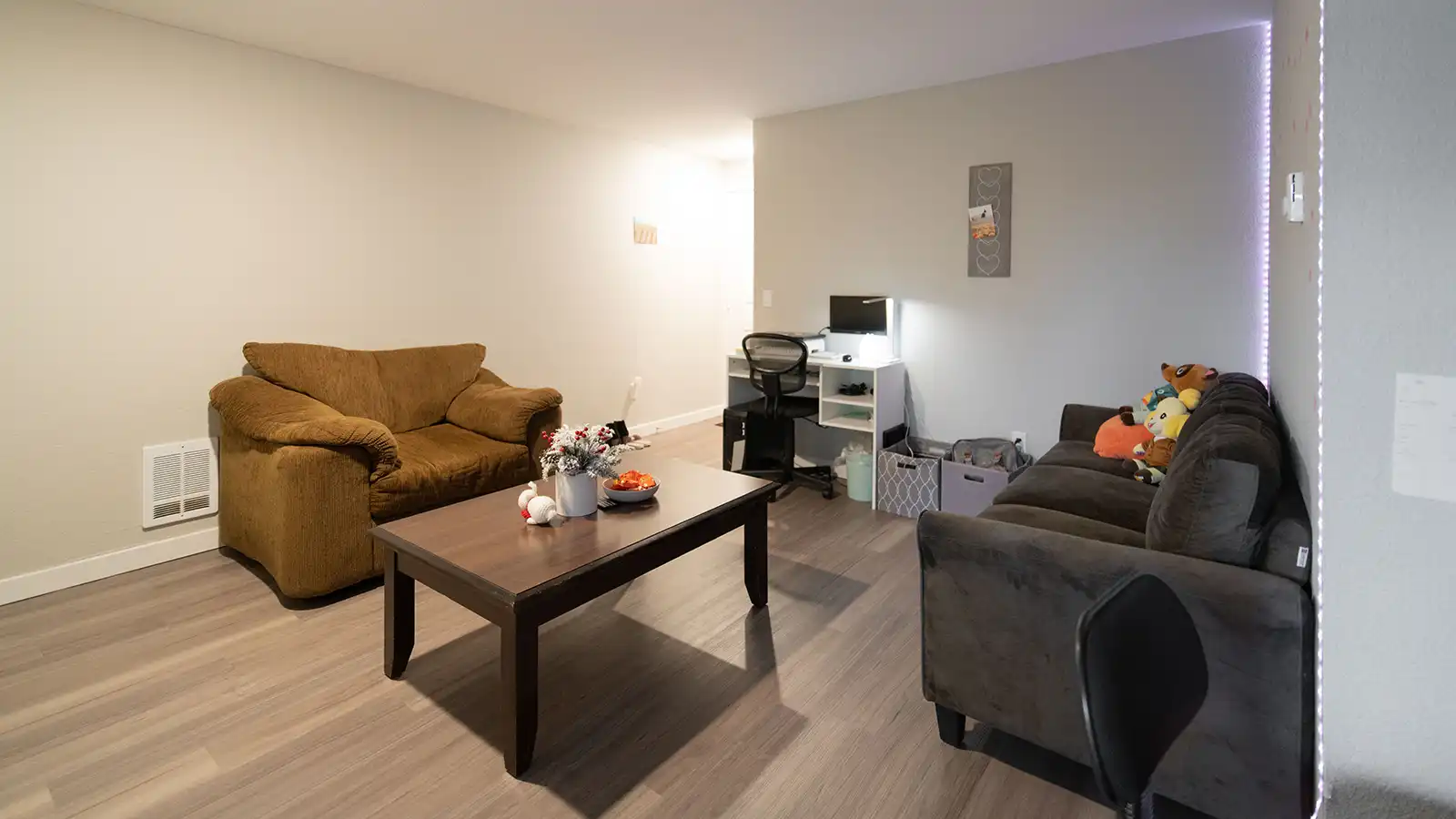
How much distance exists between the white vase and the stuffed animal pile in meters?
2.12

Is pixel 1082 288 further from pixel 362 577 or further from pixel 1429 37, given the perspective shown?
pixel 362 577

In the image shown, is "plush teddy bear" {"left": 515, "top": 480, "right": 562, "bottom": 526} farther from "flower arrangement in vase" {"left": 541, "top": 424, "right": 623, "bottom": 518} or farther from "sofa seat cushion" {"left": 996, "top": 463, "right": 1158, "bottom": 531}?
"sofa seat cushion" {"left": 996, "top": 463, "right": 1158, "bottom": 531}

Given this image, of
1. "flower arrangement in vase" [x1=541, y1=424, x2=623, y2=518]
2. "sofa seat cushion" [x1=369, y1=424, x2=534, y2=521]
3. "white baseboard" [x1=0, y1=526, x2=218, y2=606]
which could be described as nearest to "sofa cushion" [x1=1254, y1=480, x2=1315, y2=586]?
"flower arrangement in vase" [x1=541, y1=424, x2=623, y2=518]

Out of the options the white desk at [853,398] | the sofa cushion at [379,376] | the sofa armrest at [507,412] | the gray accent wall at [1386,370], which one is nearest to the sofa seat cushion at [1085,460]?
the white desk at [853,398]

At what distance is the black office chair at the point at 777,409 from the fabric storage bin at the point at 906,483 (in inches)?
14.4

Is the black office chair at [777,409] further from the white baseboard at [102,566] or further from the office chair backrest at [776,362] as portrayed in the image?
the white baseboard at [102,566]

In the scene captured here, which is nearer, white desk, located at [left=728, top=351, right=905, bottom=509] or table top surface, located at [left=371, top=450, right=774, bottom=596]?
table top surface, located at [left=371, top=450, right=774, bottom=596]

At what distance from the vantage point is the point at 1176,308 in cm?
350

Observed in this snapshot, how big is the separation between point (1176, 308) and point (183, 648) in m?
4.50

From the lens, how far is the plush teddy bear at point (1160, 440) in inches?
110

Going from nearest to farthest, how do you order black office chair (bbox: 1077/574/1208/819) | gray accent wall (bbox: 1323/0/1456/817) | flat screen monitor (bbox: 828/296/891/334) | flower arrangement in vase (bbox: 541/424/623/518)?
black office chair (bbox: 1077/574/1208/819)
gray accent wall (bbox: 1323/0/1456/817)
flower arrangement in vase (bbox: 541/424/623/518)
flat screen monitor (bbox: 828/296/891/334)

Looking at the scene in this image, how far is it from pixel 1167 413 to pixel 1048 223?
1339 millimetres

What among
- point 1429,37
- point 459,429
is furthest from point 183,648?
A: point 1429,37

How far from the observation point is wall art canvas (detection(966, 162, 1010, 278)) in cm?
395
